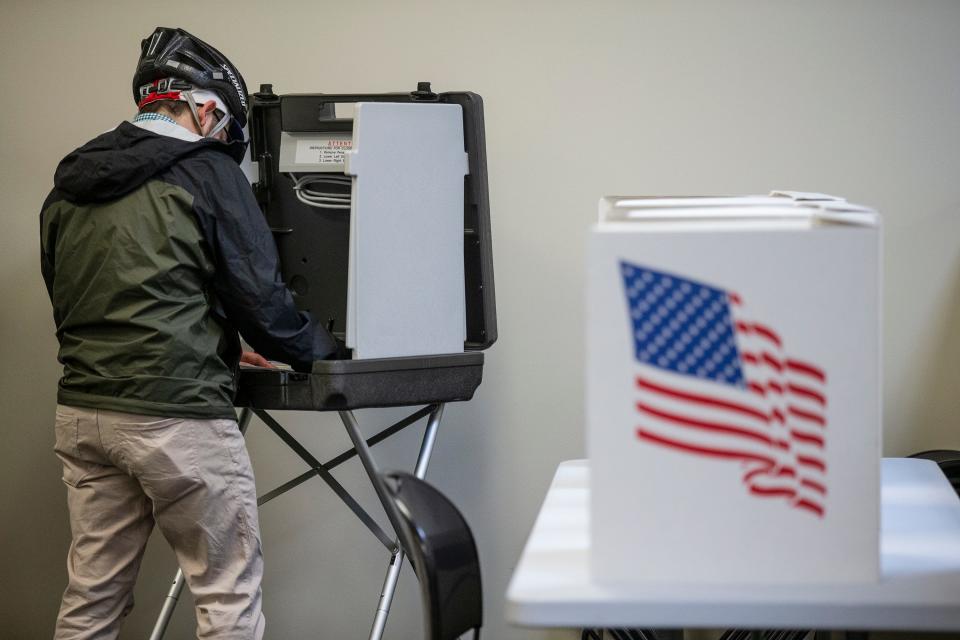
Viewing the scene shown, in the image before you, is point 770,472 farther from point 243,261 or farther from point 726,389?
point 243,261

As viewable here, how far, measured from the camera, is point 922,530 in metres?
1.33

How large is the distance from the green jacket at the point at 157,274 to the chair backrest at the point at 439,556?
879 mm

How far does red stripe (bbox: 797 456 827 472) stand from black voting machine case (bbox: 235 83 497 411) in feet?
4.17

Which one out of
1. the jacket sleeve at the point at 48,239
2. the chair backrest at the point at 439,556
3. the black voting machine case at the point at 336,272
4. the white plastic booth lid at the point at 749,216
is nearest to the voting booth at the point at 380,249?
the black voting machine case at the point at 336,272

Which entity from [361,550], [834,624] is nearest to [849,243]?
[834,624]

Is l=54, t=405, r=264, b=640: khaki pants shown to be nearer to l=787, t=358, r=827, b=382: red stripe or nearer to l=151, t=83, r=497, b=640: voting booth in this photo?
l=151, t=83, r=497, b=640: voting booth

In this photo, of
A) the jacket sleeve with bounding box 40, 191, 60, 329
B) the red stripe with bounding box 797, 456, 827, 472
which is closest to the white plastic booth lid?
the red stripe with bounding box 797, 456, 827, 472

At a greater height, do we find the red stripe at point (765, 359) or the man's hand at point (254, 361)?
the red stripe at point (765, 359)

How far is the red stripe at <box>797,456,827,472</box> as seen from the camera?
1009 millimetres

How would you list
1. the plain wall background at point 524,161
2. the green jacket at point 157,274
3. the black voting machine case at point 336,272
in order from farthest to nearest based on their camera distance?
the plain wall background at point 524,161 < the black voting machine case at point 336,272 < the green jacket at point 157,274

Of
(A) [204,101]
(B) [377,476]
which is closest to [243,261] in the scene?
(A) [204,101]

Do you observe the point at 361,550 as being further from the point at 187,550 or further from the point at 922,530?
the point at 922,530

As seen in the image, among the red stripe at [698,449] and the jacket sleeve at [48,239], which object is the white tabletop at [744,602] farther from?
the jacket sleeve at [48,239]

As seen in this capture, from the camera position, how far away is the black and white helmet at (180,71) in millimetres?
2266
